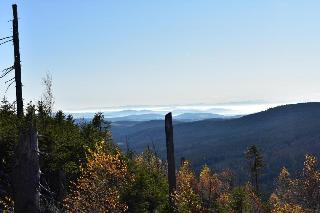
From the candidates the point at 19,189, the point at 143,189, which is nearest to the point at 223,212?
the point at 143,189

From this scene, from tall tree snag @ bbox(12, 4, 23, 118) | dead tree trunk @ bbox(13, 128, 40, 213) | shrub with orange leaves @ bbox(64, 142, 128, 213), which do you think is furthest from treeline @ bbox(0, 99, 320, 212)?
dead tree trunk @ bbox(13, 128, 40, 213)

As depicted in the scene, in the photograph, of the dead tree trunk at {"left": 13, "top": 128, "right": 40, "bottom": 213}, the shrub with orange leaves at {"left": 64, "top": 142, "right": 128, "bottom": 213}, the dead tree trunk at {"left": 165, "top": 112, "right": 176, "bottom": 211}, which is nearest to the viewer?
the dead tree trunk at {"left": 13, "top": 128, "right": 40, "bottom": 213}

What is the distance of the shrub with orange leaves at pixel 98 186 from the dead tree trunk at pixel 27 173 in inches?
795

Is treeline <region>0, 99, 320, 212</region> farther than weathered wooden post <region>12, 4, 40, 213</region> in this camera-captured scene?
Yes

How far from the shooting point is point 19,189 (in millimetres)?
10672

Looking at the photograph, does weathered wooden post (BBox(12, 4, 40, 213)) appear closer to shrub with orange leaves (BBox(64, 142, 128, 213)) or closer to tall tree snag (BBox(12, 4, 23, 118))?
shrub with orange leaves (BBox(64, 142, 128, 213))

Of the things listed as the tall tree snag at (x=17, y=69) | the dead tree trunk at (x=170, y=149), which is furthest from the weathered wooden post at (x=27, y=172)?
the tall tree snag at (x=17, y=69)

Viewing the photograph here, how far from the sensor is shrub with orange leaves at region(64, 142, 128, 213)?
3222 cm

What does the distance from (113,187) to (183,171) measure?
48.3 m

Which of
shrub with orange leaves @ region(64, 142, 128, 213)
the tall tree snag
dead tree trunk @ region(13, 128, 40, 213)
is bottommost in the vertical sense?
shrub with orange leaves @ region(64, 142, 128, 213)

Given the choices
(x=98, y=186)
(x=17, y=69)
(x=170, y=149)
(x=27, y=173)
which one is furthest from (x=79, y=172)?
(x=27, y=173)

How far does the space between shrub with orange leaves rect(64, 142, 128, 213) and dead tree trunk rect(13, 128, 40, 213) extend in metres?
20.2

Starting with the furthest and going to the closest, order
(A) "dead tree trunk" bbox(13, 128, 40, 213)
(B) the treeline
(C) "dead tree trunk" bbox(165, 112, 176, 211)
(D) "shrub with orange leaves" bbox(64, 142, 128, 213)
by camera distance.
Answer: (C) "dead tree trunk" bbox(165, 112, 176, 211) < (D) "shrub with orange leaves" bbox(64, 142, 128, 213) < (B) the treeline < (A) "dead tree trunk" bbox(13, 128, 40, 213)

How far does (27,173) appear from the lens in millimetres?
10508
